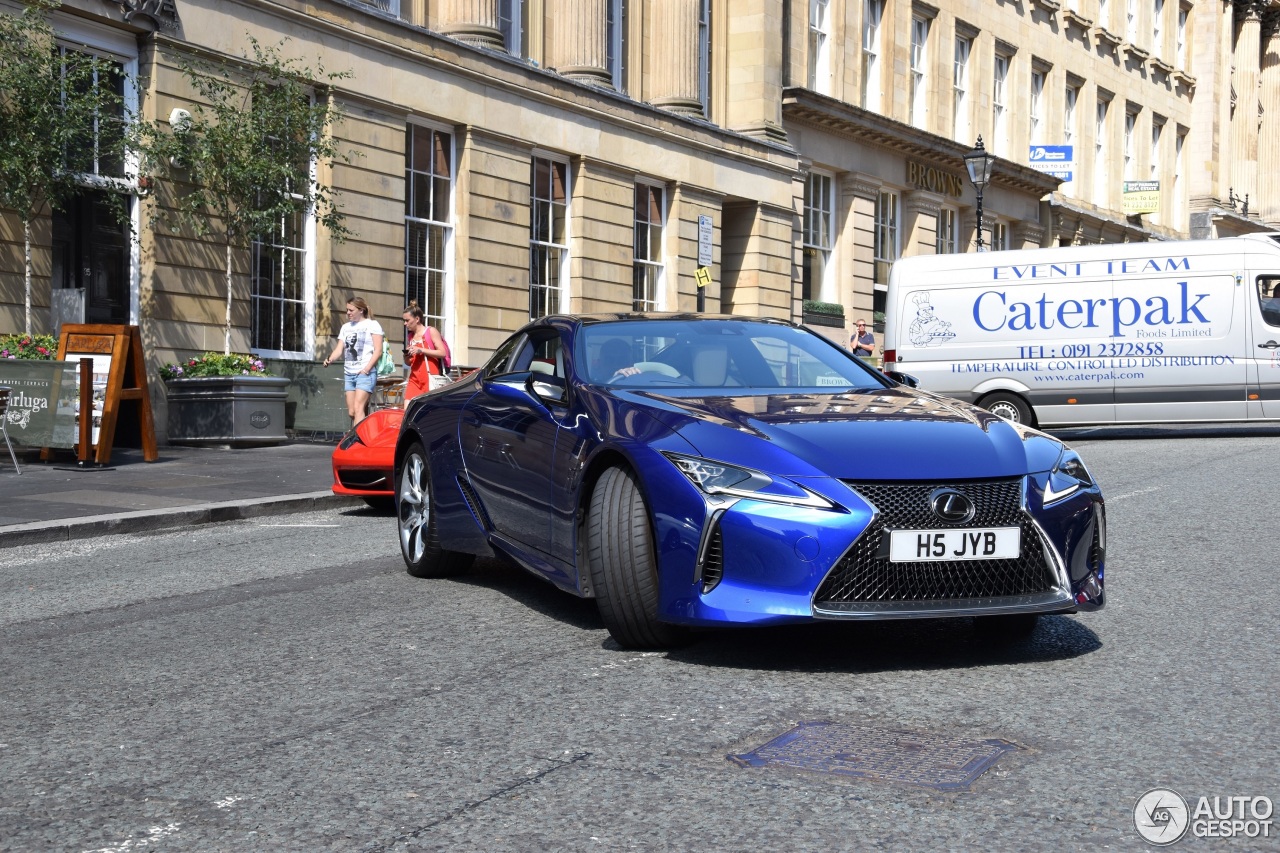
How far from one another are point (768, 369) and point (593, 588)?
57.0 inches

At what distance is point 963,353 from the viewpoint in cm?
2059

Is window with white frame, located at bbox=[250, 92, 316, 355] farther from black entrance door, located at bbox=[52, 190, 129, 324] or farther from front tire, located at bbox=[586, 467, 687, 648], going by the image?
front tire, located at bbox=[586, 467, 687, 648]

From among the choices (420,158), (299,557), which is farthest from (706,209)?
(299,557)

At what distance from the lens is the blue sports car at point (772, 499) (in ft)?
16.7

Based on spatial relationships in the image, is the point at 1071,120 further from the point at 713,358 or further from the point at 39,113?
the point at 713,358

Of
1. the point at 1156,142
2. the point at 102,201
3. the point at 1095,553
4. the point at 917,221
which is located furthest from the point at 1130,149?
the point at 1095,553

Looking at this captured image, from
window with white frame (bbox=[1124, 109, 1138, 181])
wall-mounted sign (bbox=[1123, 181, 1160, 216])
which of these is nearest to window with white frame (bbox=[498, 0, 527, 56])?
wall-mounted sign (bbox=[1123, 181, 1160, 216])

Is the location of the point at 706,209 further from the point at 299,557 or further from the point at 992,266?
the point at 299,557

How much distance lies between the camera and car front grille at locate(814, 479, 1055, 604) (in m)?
5.06

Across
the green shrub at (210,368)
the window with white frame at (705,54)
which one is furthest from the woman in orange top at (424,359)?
the window with white frame at (705,54)

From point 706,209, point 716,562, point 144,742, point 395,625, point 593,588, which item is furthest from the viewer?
point 706,209

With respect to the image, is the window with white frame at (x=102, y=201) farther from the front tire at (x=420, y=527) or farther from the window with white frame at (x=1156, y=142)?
the window with white frame at (x=1156, y=142)

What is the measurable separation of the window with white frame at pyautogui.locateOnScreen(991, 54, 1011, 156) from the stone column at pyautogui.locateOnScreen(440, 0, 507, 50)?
22.0 m

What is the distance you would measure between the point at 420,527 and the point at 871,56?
2992 centimetres
